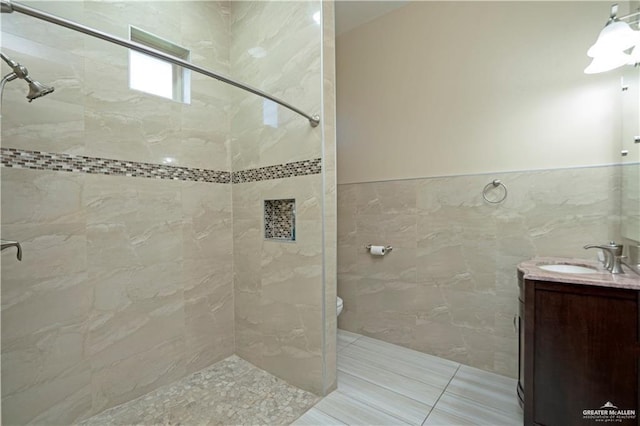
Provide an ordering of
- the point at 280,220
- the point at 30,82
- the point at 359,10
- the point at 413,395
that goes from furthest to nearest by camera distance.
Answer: the point at 359,10 < the point at 280,220 < the point at 413,395 < the point at 30,82

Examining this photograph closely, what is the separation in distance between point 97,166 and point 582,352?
8.76 ft

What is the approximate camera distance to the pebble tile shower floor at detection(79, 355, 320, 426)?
1598 mm

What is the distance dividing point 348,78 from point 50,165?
7.92ft

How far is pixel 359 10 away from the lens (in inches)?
98.0

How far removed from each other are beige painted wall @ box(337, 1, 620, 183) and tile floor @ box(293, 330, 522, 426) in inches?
58.4

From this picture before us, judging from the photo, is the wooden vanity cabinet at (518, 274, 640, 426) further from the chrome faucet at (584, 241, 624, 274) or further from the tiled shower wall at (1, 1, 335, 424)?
the tiled shower wall at (1, 1, 335, 424)

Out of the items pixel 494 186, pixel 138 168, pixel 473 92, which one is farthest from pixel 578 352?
pixel 138 168

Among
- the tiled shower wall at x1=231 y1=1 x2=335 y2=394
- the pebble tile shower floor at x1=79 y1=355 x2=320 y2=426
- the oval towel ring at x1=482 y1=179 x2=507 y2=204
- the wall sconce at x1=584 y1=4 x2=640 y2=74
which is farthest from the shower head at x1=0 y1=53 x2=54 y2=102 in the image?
the wall sconce at x1=584 y1=4 x2=640 y2=74

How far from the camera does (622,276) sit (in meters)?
1.29

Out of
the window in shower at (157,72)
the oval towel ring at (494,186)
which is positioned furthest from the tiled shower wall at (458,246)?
the window in shower at (157,72)

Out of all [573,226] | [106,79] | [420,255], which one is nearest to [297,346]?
[420,255]

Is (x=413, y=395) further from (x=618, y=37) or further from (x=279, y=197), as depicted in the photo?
(x=618, y=37)

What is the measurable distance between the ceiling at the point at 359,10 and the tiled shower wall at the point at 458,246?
153 centimetres

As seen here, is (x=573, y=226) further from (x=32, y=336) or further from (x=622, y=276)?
(x=32, y=336)
